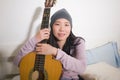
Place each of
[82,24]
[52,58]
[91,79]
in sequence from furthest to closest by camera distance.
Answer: [82,24] → [91,79] → [52,58]

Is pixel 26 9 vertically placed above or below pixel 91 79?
above

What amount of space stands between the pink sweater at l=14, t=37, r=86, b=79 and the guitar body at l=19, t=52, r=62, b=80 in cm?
3

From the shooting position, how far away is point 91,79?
1.23 metres

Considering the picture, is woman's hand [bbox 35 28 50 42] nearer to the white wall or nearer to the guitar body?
the guitar body

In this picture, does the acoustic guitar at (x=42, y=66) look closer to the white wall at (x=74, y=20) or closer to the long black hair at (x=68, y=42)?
the long black hair at (x=68, y=42)

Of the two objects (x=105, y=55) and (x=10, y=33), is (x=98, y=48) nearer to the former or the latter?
(x=105, y=55)

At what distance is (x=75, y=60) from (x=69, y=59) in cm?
4

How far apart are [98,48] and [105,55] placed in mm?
75

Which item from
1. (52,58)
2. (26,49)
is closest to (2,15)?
(26,49)

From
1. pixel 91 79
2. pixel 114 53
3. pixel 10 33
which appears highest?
pixel 10 33

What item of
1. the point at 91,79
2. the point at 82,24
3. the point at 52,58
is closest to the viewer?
the point at 52,58

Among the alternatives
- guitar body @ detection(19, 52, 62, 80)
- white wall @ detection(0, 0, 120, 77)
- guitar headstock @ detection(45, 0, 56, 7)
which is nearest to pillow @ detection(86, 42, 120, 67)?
white wall @ detection(0, 0, 120, 77)

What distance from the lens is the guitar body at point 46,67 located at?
1071mm

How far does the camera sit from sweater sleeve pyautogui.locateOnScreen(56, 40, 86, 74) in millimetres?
1104
